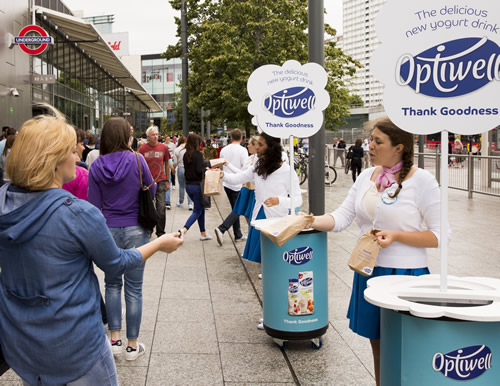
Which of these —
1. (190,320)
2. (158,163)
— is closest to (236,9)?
(158,163)

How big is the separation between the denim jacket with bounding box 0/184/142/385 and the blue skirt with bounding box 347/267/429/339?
164 centimetres

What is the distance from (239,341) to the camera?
5.11 meters

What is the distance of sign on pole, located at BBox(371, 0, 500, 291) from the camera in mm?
2533

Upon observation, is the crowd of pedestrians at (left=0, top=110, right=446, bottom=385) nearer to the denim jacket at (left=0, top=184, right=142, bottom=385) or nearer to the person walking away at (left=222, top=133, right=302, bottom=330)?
the denim jacket at (left=0, top=184, right=142, bottom=385)

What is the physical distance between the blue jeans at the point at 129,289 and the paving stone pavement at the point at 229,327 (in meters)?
0.29

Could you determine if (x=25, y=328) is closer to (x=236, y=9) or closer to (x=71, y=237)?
(x=71, y=237)

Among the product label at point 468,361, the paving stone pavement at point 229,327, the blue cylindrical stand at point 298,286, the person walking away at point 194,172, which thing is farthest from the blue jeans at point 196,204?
the product label at point 468,361

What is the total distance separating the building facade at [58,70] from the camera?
18.3 meters

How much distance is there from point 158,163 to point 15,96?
1025 centimetres

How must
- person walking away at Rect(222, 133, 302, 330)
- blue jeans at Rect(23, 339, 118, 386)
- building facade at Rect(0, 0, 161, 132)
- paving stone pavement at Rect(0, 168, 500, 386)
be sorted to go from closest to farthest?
1. blue jeans at Rect(23, 339, 118, 386)
2. paving stone pavement at Rect(0, 168, 500, 386)
3. person walking away at Rect(222, 133, 302, 330)
4. building facade at Rect(0, 0, 161, 132)

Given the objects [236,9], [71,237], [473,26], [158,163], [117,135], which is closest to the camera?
[71,237]

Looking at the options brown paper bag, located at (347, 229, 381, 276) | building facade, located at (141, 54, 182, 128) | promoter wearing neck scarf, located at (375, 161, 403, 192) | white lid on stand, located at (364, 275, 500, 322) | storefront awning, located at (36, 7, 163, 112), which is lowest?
white lid on stand, located at (364, 275, 500, 322)

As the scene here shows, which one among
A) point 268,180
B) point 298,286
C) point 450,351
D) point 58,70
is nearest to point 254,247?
Answer: point 268,180

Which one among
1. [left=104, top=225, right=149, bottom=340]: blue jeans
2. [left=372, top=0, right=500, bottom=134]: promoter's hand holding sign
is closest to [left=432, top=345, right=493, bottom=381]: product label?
[left=372, top=0, right=500, bottom=134]: promoter's hand holding sign
